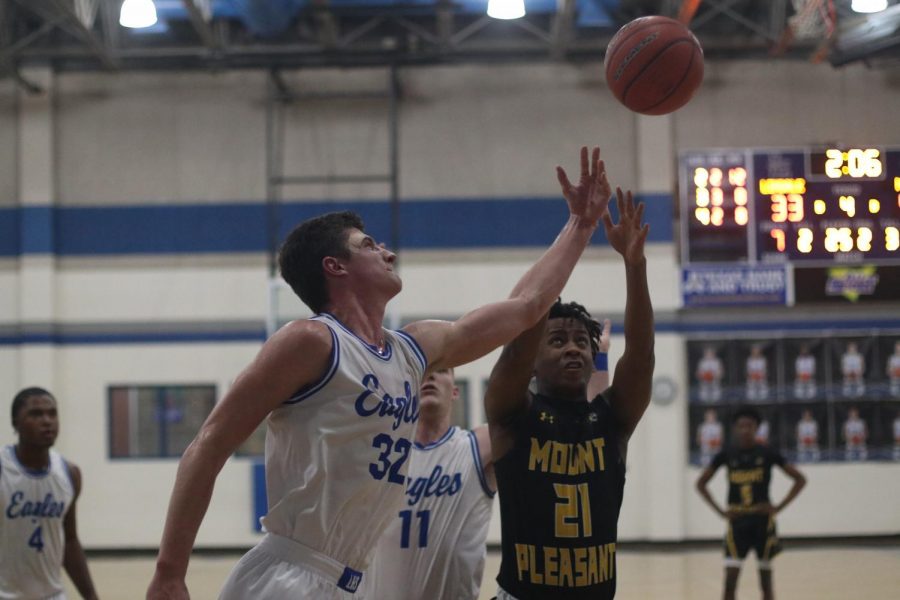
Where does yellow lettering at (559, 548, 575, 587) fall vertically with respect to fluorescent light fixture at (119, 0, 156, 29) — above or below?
below

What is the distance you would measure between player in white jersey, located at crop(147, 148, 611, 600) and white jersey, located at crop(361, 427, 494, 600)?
135cm

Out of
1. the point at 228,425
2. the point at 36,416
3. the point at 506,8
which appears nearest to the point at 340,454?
the point at 228,425

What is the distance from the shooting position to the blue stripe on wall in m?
12.7

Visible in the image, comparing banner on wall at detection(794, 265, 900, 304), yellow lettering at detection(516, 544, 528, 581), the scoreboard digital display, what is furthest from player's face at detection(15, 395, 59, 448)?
banner on wall at detection(794, 265, 900, 304)

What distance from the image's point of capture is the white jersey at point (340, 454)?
8.34 ft

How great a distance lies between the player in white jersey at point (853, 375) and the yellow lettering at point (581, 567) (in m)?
9.96

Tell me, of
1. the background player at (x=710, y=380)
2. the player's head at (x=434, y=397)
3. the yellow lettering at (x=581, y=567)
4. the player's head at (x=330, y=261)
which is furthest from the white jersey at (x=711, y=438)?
the player's head at (x=330, y=261)

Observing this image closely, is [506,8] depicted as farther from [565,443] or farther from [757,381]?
[565,443]

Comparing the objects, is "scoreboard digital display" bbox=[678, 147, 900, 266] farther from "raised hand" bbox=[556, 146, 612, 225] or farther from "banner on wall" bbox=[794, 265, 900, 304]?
"raised hand" bbox=[556, 146, 612, 225]

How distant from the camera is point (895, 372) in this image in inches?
484

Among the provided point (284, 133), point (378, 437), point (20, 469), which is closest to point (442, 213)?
point (284, 133)

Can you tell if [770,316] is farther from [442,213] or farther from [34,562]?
[34,562]

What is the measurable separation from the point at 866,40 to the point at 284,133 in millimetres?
6653

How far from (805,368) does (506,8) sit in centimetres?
547
